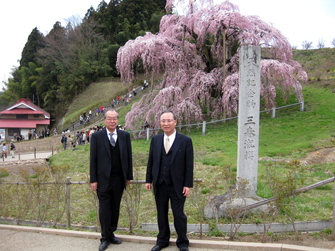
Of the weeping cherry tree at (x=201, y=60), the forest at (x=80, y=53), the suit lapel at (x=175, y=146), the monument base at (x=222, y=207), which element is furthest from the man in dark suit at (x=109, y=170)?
the forest at (x=80, y=53)

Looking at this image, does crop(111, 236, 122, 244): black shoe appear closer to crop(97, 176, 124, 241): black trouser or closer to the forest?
crop(97, 176, 124, 241): black trouser

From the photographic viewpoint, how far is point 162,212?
10.5 feet

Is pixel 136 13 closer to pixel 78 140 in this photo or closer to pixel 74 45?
pixel 74 45

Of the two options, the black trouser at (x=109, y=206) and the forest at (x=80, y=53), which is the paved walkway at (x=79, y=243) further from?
the forest at (x=80, y=53)

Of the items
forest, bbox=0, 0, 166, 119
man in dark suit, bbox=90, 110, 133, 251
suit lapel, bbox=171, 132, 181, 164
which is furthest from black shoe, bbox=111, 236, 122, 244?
forest, bbox=0, 0, 166, 119

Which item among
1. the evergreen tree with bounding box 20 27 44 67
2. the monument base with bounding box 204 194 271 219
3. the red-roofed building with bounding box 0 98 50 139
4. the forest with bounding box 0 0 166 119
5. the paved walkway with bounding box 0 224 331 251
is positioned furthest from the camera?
the evergreen tree with bounding box 20 27 44 67

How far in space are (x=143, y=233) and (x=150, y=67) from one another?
12.2 m

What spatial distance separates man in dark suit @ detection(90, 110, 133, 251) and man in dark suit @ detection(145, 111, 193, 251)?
1.42 feet

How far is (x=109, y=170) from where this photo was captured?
333 cm

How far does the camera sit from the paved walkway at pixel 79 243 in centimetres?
302

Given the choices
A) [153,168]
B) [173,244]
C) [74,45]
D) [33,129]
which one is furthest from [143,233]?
[74,45]

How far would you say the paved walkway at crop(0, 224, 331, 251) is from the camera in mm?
3018

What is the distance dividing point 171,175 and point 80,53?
4204cm

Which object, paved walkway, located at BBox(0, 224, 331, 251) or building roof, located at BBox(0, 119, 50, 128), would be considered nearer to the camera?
paved walkway, located at BBox(0, 224, 331, 251)
